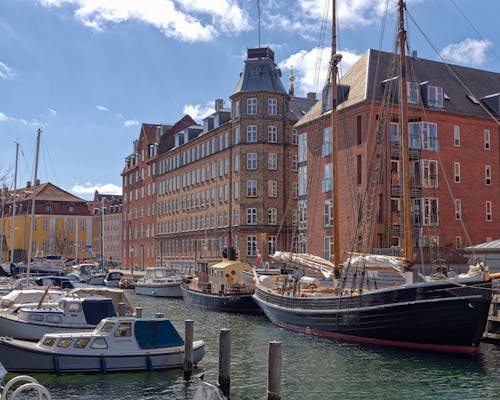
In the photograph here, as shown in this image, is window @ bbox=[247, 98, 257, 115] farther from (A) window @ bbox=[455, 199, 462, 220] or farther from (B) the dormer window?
(A) window @ bbox=[455, 199, 462, 220]

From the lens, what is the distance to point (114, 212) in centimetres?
14688

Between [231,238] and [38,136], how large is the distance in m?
28.5

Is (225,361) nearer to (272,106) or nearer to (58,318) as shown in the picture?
(58,318)

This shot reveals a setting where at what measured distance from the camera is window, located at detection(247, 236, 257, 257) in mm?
71812

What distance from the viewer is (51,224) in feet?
427

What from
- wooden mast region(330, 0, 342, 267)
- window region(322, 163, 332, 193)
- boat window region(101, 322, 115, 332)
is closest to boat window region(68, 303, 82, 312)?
boat window region(101, 322, 115, 332)

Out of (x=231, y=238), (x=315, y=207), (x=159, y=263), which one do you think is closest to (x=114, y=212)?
(x=159, y=263)

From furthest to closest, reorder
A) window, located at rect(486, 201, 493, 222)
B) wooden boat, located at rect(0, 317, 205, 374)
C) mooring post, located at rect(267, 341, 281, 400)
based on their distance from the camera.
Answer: window, located at rect(486, 201, 493, 222) → wooden boat, located at rect(0, 317, 205, 374) → mooring post, located at rect(267, 341, 281, 400)

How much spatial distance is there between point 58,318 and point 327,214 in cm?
3220

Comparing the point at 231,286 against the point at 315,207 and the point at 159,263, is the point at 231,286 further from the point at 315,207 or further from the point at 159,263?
the point at 159,263

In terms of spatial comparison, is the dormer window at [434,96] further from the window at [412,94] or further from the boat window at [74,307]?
the boat window at [74,307]

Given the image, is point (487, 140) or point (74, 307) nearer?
point (74, 307)

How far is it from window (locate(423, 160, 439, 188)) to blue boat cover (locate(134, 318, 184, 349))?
113ft

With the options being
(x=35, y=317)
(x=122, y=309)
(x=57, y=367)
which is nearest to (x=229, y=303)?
(x=122, y=309)
